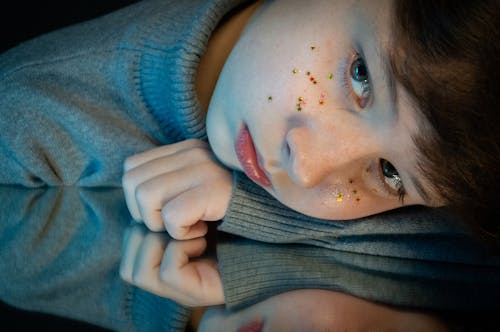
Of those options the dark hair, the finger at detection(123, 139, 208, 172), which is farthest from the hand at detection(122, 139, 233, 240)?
the dark hair

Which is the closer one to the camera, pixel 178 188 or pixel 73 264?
pixel 73 264

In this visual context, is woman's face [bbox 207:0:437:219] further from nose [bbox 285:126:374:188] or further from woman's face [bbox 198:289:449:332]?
woman's face [bbox 198:289:449:332]

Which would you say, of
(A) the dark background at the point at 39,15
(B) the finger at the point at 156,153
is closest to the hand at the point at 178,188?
(B) the finger at the point at 156,153

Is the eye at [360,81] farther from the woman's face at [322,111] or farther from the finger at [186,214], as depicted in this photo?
the finger at [186,214]

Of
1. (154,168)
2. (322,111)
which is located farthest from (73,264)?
(322,111)

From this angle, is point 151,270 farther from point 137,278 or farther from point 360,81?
point 360,81
